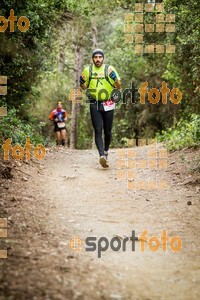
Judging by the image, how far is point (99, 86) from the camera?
8.54m

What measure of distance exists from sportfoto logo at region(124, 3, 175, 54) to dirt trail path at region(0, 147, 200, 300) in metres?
8.59

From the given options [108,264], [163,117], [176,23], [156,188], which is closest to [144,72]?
[163,117]

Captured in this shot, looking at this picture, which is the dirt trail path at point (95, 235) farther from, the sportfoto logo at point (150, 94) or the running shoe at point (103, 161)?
the sportfoto logo at point (150, 94)

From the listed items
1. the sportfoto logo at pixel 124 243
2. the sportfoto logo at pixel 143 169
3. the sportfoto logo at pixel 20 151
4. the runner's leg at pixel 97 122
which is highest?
the runner's leg at pixel 97 122

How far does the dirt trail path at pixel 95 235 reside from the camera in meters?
3.46

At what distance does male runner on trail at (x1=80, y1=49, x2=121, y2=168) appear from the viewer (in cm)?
849

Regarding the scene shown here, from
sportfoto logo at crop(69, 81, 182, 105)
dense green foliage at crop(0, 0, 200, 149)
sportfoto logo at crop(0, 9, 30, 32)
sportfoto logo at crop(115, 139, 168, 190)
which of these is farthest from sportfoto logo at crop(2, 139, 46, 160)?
sportfoto logo at crop(69, 81, 182, 105)

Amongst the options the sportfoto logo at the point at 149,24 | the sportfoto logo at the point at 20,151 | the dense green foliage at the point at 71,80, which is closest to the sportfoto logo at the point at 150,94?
the dense green foliage at the point at 71,80

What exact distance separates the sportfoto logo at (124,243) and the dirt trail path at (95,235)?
43mm

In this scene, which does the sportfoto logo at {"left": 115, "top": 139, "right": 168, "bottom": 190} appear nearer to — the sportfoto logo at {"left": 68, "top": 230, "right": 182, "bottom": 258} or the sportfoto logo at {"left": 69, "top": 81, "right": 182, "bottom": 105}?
the sportfoto logo at {"left": 68, "top": 230, "right": 182, "bottom": 258}

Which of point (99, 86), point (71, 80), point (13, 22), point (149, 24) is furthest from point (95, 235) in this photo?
point (71, 80)

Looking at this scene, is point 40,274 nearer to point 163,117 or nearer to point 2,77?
point 2,77

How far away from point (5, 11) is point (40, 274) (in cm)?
924

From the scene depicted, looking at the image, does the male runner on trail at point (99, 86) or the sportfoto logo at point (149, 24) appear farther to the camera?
the sportfoto logo at point (149, 24)
